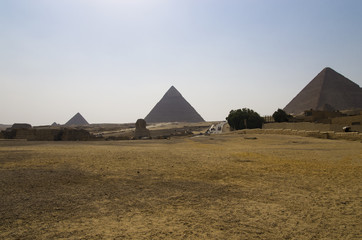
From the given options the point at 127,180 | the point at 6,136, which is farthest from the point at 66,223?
the point at 6,136

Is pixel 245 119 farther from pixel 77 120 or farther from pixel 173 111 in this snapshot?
pixel 77 120

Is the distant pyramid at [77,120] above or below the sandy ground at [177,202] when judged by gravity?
above

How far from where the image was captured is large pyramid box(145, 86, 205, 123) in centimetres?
14525

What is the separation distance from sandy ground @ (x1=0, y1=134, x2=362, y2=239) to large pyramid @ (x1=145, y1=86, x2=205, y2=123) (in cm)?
13772

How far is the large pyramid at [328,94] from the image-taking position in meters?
91.8

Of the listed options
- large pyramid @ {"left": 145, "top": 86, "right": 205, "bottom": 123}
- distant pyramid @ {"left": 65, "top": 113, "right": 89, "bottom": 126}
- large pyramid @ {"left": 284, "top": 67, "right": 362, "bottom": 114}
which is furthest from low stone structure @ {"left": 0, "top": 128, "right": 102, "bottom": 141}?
distant pyramid @ {"left": 65, "top": 113, "right": 89, "bottom": 126}

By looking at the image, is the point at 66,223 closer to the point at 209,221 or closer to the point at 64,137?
the point at 209,221

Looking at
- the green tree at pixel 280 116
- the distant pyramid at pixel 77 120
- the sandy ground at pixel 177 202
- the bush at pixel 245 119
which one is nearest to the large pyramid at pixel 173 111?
the distant pyramid at pixel 77 120

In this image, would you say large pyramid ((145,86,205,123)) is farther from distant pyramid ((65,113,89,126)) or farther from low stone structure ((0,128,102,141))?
low stone structure ((0,128,102,141))

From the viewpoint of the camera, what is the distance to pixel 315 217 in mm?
2943

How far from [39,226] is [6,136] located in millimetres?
19073

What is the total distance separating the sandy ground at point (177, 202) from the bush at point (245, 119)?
3615 centimetres

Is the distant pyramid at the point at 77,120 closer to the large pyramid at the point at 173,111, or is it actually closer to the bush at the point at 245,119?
the large pyramid at the point at 173,111

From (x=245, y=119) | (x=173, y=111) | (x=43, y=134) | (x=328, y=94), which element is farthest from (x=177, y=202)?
(x=173, y=111)
